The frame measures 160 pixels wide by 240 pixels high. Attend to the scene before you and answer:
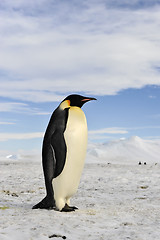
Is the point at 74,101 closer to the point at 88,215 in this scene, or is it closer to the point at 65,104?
the point at 65,104

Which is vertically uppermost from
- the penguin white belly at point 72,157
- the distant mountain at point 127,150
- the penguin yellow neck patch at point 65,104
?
the penguin yellow neck patch at point 65,104

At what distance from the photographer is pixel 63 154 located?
198 inches

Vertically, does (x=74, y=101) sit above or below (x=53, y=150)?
above

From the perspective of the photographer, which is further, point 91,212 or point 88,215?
point 91,212

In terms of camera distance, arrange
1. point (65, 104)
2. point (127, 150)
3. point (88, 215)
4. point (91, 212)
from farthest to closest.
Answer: point (127, 150) < point (65, 104) < point (91, 212) < point (88, 215)

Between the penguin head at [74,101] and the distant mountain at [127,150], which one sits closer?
the penguin head at [74,101]

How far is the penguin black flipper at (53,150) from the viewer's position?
5035 millimetres

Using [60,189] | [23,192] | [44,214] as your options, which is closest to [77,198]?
[23,192]

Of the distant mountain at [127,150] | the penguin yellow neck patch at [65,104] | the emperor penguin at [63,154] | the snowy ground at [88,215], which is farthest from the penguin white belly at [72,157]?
the distant mountain at [127,150]

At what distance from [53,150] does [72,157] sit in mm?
304

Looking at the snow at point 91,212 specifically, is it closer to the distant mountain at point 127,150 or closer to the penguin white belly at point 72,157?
the penguin white belly at point 72,157

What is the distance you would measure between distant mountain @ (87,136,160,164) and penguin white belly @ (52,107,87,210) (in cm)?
1863

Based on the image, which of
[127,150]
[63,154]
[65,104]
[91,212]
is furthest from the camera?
[127,150]

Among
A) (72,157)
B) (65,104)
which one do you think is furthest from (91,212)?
(65,104)
